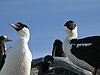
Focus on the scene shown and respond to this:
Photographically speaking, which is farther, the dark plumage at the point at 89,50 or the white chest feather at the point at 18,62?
the dark plumage at the point at 89,50

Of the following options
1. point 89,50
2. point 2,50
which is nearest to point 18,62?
point 89,50

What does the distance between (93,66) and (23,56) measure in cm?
246

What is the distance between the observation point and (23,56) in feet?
39.9

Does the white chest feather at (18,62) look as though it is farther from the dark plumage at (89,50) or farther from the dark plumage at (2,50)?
the dark plumage at (89,50)

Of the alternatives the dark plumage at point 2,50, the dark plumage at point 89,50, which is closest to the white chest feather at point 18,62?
the dark plumage at point 2,50

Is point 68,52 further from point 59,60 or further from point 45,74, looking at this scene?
point 45,74

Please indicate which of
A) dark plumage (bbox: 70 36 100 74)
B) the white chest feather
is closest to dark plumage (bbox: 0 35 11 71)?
the white chest feather

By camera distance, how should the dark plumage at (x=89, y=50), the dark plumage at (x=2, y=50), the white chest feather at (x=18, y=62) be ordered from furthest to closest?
the dark plumage at (x=89, y=50) → the dark plumage at (x=2, y=50) → the white chest feather at (x=18, y=62)

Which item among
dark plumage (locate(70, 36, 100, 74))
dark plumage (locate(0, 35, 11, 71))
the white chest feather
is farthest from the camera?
dark plumage (locate(70, 36, 100, 74))

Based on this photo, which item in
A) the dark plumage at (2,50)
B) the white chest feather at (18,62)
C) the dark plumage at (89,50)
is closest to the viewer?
the white chest feather at (18,62)

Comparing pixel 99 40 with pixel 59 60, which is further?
pixel 59 60

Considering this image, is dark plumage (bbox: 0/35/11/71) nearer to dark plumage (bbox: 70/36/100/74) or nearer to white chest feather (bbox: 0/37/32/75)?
A: white chest feather (bbox: 0/37/32/75)

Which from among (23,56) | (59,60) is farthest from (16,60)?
(59,60)

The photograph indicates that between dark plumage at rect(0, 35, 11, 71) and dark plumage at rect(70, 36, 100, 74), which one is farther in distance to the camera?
dark plumage at rect(70, 36, 100, 74)
